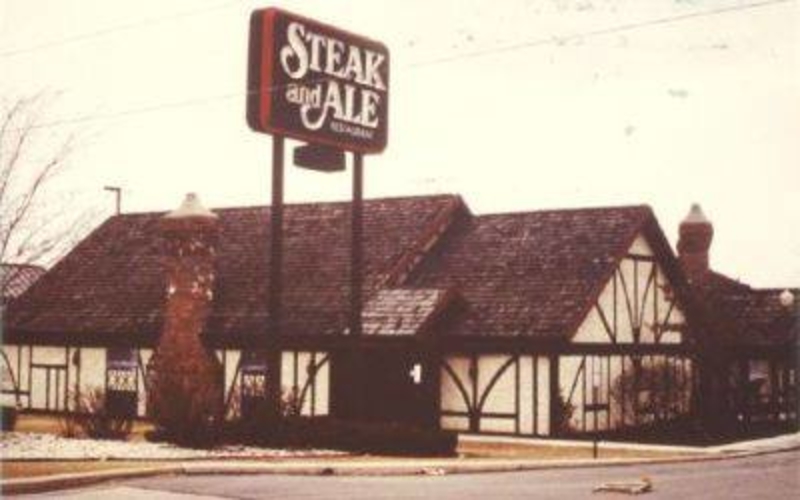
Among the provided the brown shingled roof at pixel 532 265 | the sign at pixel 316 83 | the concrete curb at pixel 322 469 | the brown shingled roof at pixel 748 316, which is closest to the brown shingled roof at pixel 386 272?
the brown shingled roof at pixel 532 265

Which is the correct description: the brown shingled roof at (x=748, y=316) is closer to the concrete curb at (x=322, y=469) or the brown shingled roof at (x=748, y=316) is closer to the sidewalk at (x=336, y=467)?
the sidewalk at (x=336, y=467)

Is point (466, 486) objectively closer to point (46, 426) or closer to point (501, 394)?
point (501, 394)

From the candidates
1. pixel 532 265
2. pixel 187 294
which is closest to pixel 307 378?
pixel 187 294

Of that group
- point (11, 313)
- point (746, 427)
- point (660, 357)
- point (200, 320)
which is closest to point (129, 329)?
point (200, 320)

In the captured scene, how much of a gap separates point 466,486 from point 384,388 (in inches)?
589

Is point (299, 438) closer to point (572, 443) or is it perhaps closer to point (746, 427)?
point (572, 443)

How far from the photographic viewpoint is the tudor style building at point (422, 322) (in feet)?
102

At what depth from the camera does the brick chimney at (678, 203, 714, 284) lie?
154 ft

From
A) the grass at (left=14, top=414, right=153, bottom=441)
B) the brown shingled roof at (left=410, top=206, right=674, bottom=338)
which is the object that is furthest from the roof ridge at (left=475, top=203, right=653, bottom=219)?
the grass at (left=14, top=414, right=153, bottom=441)

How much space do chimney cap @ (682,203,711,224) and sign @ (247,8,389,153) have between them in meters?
22.8

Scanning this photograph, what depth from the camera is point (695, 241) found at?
4741cm

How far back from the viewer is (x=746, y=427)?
35.0 metres

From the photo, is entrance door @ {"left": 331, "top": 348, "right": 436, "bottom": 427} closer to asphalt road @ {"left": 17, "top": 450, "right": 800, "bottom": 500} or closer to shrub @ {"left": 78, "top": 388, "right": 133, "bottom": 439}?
shrub @ {"left": 78, "top": 388, "right": 133, "bottom": 439}

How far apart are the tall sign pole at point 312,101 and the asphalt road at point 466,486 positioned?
728cm
